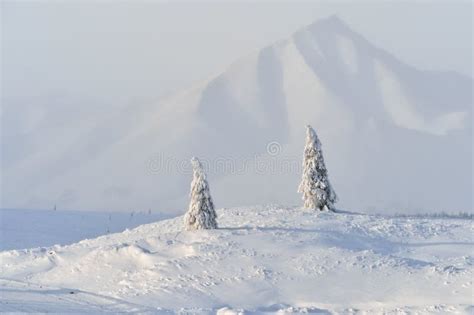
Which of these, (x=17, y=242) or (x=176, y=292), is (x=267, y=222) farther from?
(x=17, y=242)

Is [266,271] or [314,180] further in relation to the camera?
[314,180]

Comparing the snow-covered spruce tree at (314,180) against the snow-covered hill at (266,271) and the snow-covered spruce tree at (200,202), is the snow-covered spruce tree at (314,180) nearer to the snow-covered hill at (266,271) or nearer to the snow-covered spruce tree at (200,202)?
the snow-covered hill at (266,271)

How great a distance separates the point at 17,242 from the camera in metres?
60.3

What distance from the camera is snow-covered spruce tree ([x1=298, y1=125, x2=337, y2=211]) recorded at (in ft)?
166

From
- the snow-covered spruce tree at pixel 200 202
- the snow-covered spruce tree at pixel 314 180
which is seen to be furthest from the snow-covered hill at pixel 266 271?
the snow-covered spruce tree at pixel 314 180

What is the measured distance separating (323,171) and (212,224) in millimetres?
10518

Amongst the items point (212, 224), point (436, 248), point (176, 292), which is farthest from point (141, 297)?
point (436, 248)

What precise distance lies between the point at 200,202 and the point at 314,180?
10.1 m

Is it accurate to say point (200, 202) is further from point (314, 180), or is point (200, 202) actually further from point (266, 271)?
point (314, 180)

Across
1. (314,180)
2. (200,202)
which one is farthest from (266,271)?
(314,180)

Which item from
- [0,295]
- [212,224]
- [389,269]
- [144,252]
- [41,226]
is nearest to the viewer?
[0,295]

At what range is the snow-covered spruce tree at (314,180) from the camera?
50719 millimetres

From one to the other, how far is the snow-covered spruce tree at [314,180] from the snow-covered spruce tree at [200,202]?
9.09 m

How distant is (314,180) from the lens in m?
50.7
